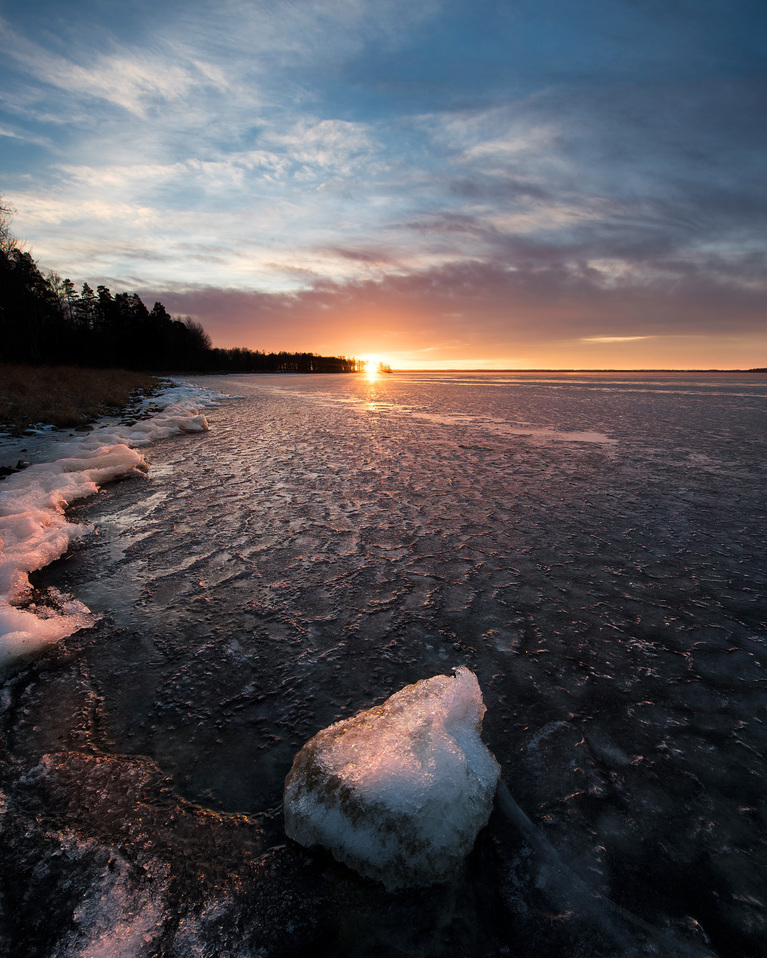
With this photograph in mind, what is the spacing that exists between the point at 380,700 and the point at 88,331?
210 ft

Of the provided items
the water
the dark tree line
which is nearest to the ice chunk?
the water

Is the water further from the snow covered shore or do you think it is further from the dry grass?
the dry grass

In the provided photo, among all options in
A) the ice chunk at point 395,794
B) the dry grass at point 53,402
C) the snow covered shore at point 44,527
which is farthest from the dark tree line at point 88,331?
the ice chunk at point 395,794

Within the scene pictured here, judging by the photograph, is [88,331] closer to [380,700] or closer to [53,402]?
[53,402]

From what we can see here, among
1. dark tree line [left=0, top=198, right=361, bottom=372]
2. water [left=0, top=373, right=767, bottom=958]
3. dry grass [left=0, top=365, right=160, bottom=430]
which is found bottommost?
water [left=0, top=373, right=767, bottom=958]

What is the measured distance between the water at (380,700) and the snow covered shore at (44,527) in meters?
0.14

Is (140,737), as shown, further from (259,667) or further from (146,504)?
(146,504)

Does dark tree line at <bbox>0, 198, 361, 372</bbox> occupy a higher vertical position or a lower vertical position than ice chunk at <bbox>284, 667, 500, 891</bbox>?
higher

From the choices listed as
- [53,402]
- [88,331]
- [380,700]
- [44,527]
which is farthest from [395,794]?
[88,331]

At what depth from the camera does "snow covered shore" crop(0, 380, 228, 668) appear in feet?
7.59

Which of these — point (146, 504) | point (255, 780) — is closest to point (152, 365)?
point (146, 504)

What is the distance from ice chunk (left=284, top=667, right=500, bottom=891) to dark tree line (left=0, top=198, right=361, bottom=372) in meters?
33.9

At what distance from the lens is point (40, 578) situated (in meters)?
3.07

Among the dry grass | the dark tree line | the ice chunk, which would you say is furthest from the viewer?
the dark tree line
